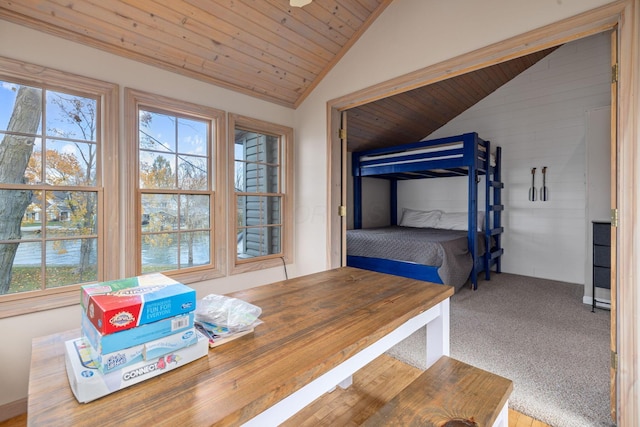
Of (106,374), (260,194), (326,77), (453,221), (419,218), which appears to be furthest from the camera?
(419,218)

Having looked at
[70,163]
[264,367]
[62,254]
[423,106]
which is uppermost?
[423,106]

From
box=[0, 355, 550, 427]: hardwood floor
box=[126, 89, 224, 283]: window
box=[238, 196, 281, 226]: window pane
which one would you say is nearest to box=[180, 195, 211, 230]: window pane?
box=[126, 89, 224, 283]: window

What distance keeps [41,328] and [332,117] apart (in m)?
2.59

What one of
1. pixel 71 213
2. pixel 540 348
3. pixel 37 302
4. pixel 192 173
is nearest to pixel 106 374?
pixel 37 302

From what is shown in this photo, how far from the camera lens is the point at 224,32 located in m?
2.18

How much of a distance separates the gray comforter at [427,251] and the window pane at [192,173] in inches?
92.0

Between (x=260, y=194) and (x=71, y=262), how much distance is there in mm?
1538

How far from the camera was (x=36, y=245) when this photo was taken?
1.84 metres

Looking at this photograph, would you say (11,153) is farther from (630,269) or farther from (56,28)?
(630,269)

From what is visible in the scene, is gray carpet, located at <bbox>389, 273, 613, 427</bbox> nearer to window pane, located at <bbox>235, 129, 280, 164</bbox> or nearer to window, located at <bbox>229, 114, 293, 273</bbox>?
window, located at <bbox>229, 114, 293, 273</bbox>

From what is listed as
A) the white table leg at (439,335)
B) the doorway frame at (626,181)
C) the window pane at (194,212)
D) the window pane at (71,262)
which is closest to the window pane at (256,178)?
the window pane at (194,212)

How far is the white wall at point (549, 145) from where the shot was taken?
419 centimetres

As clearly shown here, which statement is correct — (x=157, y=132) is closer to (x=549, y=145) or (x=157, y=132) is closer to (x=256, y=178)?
(x=256, y=178)

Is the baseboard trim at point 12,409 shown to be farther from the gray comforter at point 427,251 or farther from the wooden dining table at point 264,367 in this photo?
the gray comforter at point 427,251
